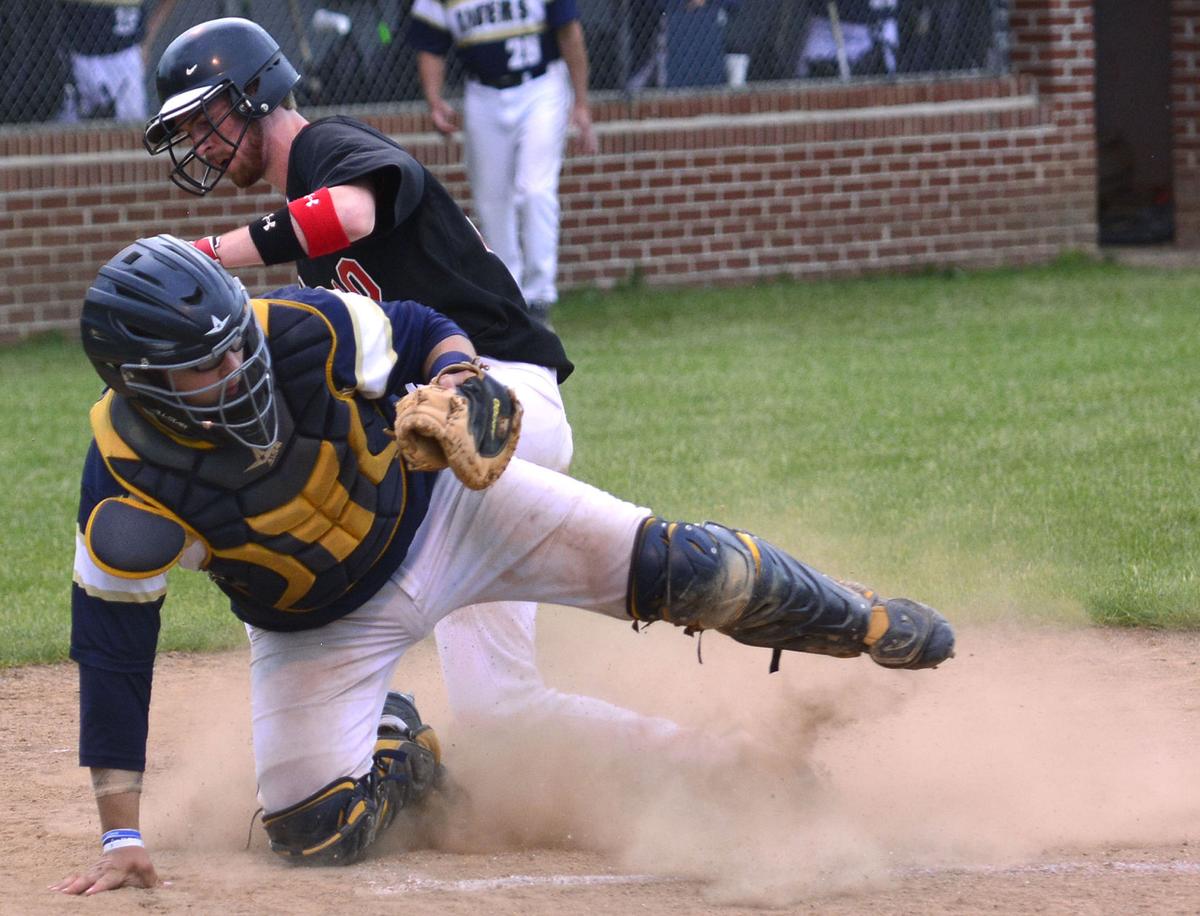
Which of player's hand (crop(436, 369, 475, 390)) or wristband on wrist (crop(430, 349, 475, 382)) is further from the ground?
wristband on wrist (crop(430, 349, 475, 382))

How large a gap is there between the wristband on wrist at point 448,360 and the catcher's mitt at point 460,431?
0.31ft

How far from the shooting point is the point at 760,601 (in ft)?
13.0

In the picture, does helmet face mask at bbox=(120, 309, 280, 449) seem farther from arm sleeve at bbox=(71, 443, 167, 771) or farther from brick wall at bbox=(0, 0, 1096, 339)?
brick wall at bbox=(0, 0, 1096, 339)

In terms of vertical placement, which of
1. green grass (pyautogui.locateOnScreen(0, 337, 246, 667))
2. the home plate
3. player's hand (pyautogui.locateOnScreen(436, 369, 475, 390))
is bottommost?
green grass (pyautogui.locateOnScreen(0, 337, 246, 667))

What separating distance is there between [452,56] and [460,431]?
10.2 m

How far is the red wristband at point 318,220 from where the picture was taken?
4184 millimetres

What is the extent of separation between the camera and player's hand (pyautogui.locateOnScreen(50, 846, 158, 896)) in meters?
3.70

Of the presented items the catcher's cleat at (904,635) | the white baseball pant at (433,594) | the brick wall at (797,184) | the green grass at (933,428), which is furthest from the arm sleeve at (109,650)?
the brick wall at (797,184)

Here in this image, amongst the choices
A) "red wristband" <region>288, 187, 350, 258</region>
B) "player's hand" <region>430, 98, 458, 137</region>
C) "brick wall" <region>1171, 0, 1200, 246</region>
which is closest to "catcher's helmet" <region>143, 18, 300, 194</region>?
"red wristband" <region>288, 187, 350, 258</region>

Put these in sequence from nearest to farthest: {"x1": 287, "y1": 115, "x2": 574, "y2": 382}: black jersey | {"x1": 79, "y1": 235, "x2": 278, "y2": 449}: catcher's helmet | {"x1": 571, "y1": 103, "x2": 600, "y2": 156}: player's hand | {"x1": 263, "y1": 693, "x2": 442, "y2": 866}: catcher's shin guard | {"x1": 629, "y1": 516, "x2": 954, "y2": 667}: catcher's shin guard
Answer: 1. {"x1": 79, "y1": 235, "x2": 278, "y2": 449}: catcher's helmet
2. {"x1": 629, "y1": 516, "x2": 954, "y2": 667}: catcher's shin guard
3. {"x1": 263, "y1": 693, "x2": 442, "y2": 866}: catcher's shin guard
4. {"x1": 287, "y1": 115, "x2": 574, "y2": 382}: black jersey
5. {"x1": 571, "y1": 103, "x2": 600, "y2": 156}: player's hand

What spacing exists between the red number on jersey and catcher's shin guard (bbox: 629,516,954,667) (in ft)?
3.42

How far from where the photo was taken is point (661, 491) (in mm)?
7387

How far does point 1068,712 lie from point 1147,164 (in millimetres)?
11949

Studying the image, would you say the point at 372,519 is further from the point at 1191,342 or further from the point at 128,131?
the point at 128,131
